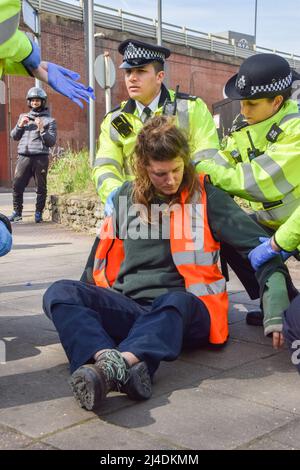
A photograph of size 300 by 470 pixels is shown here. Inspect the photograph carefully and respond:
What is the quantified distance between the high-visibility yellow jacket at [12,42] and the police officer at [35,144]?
266 inches

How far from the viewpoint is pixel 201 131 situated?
434 centimetres

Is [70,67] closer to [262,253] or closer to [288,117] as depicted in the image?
[288,117]

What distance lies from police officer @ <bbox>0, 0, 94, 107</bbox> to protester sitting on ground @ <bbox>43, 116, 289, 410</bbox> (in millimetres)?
779

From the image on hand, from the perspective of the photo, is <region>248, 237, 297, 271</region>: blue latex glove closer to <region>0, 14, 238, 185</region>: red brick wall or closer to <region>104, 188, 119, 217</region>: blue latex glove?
<region>104, 188, 119, 217</region>: blue latex glove

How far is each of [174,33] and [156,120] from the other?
1335 inches

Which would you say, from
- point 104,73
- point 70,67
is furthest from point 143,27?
point 104,73

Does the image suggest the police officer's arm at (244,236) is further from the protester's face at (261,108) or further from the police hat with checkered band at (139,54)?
the police hat with checkered band at (139,54)

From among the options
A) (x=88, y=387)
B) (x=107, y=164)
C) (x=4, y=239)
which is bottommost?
(x=88, y=387)

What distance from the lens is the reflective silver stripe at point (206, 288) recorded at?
350 cm

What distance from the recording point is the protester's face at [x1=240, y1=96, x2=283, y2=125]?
392cm

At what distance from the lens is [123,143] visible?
14.6 ft

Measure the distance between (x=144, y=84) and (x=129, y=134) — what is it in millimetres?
330

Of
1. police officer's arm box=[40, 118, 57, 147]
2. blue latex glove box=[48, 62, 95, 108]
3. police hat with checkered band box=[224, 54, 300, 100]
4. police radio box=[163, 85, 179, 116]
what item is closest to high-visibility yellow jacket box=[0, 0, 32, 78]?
blue latex glove box=[48, 62, 95, 108]

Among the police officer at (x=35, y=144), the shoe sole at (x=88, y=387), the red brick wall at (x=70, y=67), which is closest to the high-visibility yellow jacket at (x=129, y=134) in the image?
the shoe sole at (x=88, y=387)
